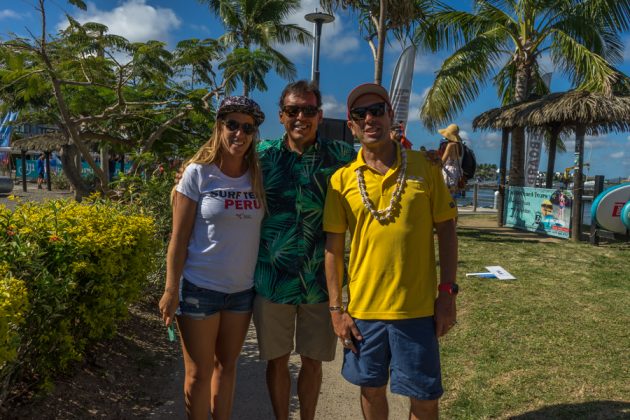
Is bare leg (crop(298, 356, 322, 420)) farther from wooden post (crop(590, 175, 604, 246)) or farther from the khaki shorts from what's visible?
wooden post (crop(590, 175, 604, 246))

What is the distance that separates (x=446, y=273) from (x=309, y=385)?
3.33 feet

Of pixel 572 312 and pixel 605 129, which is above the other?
pixel 605 129

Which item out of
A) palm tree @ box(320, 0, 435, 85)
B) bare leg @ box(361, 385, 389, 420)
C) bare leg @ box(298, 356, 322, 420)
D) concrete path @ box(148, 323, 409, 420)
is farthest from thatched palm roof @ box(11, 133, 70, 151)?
bare leg @ box(361, 385, 389, 420)

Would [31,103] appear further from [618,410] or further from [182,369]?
[618,410]

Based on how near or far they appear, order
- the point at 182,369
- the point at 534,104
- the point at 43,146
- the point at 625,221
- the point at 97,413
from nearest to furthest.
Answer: the point at 97,413 → the point at 182,369 → the point at 625,221 → the point at 534,104 → the point at 43,146

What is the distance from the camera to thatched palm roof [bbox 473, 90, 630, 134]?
991 centimetres

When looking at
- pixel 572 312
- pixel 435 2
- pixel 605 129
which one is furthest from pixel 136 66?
pixel 605 129

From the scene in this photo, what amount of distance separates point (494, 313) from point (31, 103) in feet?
24.1

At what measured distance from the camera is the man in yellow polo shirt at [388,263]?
85.7 inches

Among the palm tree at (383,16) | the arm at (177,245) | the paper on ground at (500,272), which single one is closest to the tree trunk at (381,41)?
the palm tree at (383,16)

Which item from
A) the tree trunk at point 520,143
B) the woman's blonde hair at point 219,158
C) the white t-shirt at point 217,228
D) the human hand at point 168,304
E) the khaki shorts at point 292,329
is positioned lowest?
the khaki shorts at point 292,329

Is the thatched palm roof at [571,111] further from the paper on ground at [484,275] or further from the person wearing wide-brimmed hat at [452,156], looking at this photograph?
the paper on ground at [484,275]

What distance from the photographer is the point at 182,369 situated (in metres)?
3.80

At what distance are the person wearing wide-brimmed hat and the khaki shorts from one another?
6.48 meters
